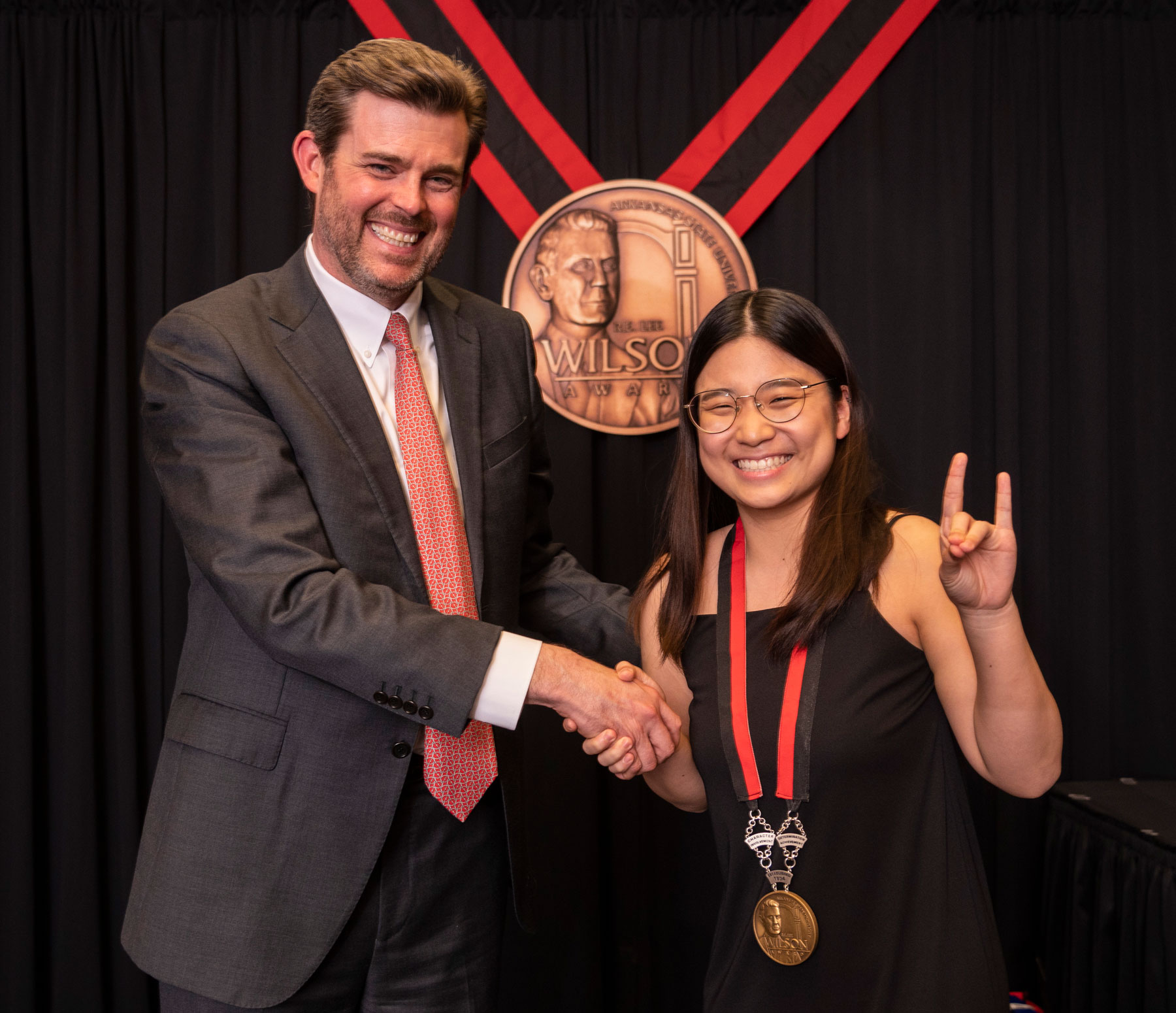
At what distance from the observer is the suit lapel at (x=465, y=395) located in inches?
65.5

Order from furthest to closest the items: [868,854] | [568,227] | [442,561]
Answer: [568,227]
[442,561]
[868,854]

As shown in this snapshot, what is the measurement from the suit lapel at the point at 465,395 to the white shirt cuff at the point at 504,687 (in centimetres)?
20

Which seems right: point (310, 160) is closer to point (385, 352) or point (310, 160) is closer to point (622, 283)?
point (385, 352)

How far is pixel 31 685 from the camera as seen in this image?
2627 millimetres

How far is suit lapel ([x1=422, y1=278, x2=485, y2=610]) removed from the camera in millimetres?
1664

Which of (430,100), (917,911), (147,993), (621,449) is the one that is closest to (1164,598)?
(621,449)

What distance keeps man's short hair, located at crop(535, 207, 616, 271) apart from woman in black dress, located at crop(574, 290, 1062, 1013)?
109cm

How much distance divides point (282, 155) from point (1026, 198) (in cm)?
202

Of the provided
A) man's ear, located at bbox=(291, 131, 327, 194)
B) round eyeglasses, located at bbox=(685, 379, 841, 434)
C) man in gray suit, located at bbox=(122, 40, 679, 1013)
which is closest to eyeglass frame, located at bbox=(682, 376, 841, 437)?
round eyeglasses, located at bbox=(685, 379, 841, 434)

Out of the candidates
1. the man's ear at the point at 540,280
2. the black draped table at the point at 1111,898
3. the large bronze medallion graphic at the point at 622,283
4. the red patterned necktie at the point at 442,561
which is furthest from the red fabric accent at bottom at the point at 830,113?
the black draped table at the point at 1111,898

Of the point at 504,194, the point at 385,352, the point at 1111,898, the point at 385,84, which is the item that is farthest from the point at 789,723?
the point at 504,194

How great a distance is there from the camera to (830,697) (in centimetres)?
145

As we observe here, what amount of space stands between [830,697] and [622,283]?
149cm

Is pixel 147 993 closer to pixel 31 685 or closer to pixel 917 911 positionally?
pixel 31 685
